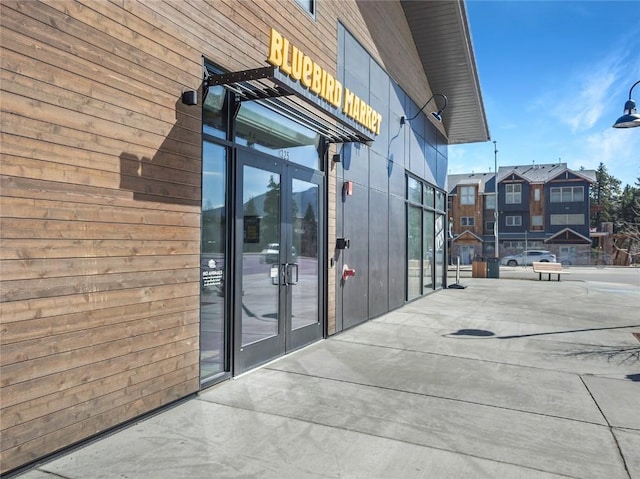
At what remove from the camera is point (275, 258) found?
5.86 metres

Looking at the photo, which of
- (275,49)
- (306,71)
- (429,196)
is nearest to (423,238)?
(429,196)

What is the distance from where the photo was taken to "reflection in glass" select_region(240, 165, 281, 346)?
17.3 ft

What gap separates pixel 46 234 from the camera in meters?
3.05

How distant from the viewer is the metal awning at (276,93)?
4379 mm

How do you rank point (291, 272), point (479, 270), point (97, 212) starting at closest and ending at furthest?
point (97, 212) → point (291, 272) → point (479, 270)

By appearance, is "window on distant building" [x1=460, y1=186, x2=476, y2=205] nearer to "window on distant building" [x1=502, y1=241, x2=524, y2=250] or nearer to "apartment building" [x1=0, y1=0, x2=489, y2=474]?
"window on distant building" [x1=502, y1=241, x2=524, y2=250]

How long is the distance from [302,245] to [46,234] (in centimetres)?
391

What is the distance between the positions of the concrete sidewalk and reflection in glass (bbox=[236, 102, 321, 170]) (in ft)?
9.15

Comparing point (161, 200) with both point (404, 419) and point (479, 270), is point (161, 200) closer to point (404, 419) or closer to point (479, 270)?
point (404, 419)

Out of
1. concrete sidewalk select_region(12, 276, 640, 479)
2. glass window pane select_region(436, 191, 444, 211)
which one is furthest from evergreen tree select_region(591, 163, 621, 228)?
concrete sidewalk select_region(12, 276, 640, 479)

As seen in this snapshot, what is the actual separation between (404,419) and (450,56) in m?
10.9

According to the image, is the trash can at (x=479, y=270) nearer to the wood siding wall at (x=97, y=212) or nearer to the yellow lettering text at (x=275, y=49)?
the yellow lettering text at (x=275, y=49)

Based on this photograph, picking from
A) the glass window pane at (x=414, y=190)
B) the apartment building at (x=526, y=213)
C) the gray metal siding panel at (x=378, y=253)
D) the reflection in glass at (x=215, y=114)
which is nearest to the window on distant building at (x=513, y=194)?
the apartment building at (x=526, y=213)

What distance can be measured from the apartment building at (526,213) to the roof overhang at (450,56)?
33222mm
